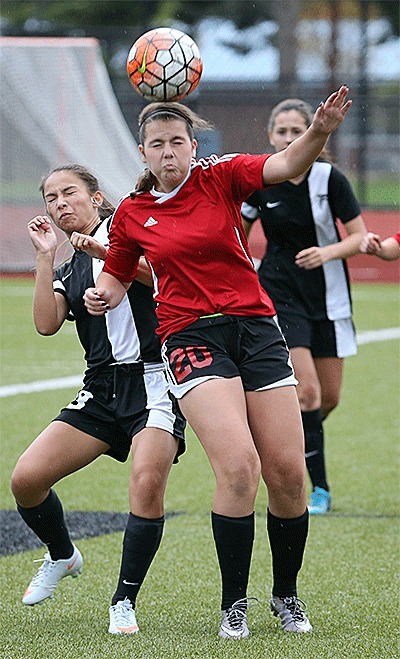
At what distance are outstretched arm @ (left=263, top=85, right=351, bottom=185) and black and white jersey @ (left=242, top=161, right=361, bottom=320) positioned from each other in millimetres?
2672

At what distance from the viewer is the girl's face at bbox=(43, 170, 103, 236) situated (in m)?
4.96

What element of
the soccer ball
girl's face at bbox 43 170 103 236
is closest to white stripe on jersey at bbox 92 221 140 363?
girl's face at bbox 43 170 103 236

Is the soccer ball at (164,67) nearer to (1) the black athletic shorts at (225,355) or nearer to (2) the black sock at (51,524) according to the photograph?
(1) the black athletic shorts at (225,355)

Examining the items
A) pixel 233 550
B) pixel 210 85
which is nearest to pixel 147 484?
pixel 233 550

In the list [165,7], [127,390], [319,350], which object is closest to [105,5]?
[165,7]

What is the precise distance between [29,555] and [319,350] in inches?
85.0

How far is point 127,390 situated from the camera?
4844 mm

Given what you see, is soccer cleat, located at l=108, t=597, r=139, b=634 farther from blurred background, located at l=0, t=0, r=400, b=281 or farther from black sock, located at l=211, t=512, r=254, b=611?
blurred background, located at l=0, t=0, r=400, b=281

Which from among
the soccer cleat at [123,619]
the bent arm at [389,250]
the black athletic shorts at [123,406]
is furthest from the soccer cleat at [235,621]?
the bent arm at [389,250]

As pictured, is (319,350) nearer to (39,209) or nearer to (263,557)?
(263,557)

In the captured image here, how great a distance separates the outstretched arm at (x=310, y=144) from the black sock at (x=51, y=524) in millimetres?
1673

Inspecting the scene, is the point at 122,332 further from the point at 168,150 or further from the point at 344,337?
the point at 344,337

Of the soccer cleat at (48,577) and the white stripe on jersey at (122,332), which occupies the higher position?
the white stripe on jersey at (122,332)

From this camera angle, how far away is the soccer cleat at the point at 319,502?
7.09 m
